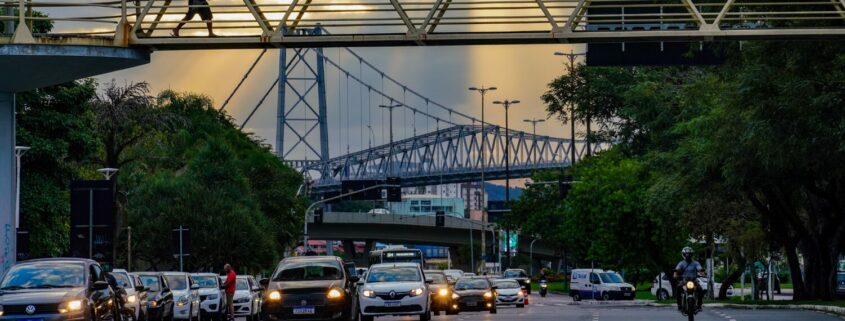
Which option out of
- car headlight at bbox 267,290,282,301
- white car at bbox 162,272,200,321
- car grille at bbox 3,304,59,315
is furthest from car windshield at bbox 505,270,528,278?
car grille at bbox 3,304,59,315

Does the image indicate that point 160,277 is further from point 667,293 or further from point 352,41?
point 667,293

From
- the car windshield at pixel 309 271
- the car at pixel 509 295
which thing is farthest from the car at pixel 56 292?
the car at pixel 509 295

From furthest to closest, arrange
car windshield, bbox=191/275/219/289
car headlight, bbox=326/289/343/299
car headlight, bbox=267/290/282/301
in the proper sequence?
car windshield, bbox=191/275/219/289, car headlight, bbox=267/290/282/301, car headlight, bbox=326/289/343/299

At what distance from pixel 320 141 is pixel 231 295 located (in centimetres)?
13475

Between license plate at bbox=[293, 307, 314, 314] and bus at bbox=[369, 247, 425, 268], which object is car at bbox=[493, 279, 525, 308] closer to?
bus at bbox=[369, 247, 425, 268]

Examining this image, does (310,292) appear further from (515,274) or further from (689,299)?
(515,274)

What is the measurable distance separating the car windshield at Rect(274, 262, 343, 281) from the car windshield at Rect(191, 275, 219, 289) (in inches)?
418

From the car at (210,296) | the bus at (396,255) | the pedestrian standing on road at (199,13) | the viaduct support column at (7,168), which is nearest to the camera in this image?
the pedestrian standing on road at (199,13)

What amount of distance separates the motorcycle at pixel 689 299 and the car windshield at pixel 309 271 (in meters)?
7.13

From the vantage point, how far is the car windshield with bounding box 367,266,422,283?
38969 mm

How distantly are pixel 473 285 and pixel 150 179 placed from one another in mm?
29704

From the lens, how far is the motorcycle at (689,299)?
3316cm

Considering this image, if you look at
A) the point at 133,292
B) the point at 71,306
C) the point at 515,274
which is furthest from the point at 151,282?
the point at 515,274

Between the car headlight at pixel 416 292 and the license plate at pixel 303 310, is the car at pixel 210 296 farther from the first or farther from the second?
the license plate at pixel 303 310
